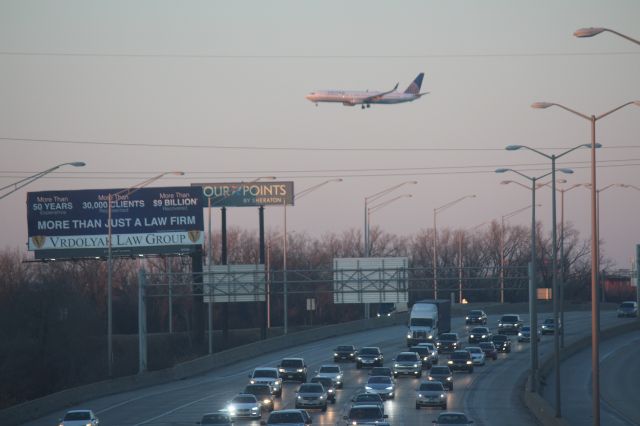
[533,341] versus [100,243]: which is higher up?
[100,243]

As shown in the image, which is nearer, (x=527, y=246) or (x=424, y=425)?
(x=424, y=425)

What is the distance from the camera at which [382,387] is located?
4706 centimetres

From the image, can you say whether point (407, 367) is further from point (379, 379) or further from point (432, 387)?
point (432, 387)

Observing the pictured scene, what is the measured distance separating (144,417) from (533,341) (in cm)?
1850

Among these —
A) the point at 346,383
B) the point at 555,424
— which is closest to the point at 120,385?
the point at 346,383

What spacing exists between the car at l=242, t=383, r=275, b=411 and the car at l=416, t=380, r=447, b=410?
6162 millimetres

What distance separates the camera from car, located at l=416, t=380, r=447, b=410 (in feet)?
142

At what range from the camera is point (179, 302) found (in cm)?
12794

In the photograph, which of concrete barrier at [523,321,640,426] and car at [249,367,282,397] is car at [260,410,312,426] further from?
car at [249,367,282,397]

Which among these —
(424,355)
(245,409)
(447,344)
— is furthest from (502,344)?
(245,409)

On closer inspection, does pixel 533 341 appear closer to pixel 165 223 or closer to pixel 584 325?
pixel 165 223

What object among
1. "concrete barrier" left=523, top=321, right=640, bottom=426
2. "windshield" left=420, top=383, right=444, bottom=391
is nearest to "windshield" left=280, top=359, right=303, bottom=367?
"concrete barrier" left=523, top=321, right=640, bottom=426

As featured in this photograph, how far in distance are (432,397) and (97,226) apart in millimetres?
41724

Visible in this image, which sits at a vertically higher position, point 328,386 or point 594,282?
point 594,282
